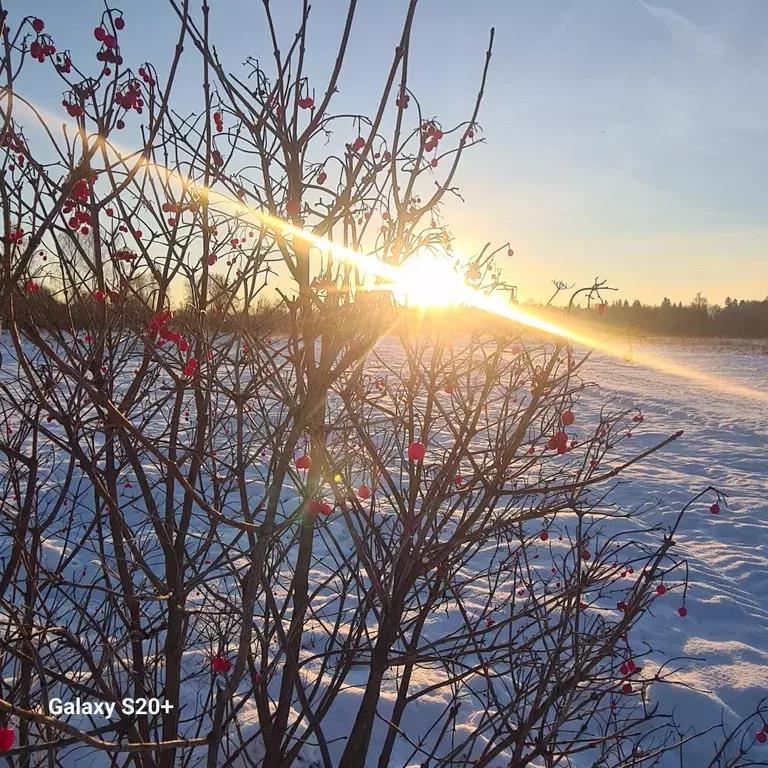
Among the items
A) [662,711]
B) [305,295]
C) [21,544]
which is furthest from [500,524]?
[662,711]

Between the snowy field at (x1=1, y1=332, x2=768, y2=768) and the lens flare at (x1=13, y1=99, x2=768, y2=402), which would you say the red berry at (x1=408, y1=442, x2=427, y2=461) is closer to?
the lens flare at (x1=13, y1=99, x2=768, y2=402)

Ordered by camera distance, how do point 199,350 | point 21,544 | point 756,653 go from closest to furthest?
point 21,544, point 199,350, point 756,653

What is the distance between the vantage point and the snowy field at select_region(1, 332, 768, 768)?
127 inches

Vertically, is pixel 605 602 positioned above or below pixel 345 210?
below

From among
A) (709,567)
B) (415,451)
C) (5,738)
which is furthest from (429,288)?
(709,567)

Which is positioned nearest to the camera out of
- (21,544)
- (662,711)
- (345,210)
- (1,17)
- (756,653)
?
(1,17)

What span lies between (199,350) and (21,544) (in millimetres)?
653

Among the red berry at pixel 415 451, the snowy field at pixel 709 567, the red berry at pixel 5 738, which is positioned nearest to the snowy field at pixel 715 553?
the snowy field at pixel 709 567

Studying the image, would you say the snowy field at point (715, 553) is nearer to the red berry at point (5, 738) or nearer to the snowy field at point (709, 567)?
the snowy field at point (709, 567)

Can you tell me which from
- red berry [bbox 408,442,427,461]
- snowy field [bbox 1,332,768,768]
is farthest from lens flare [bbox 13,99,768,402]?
snowy field [bbox 1,332,768,768]

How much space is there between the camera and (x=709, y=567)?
497 cm

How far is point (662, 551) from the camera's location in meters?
1.44

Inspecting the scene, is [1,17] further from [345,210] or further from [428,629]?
[428,629]

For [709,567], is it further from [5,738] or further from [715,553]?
[5,738]
